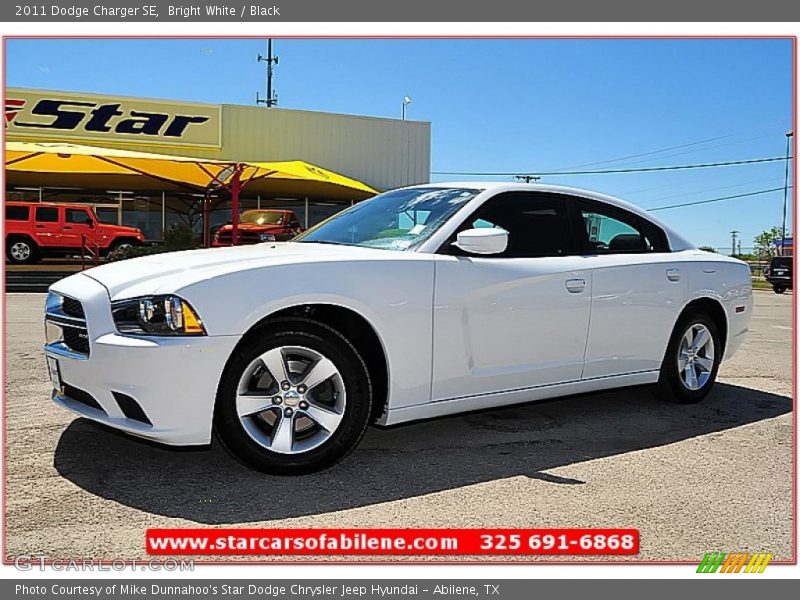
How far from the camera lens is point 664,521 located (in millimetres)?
3355

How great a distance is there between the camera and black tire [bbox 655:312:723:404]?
5.39m

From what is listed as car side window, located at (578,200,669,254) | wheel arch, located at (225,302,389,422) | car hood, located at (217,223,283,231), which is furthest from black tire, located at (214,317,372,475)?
car hood, located at (217,223,283,231)

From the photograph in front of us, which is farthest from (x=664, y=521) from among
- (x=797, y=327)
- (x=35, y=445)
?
(x=35, y=445)

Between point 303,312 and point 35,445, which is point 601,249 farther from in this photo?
point 35,445

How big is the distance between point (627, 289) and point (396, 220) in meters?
1.57

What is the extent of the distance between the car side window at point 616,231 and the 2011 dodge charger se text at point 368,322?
14 mm

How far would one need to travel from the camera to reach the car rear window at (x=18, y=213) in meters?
19.9

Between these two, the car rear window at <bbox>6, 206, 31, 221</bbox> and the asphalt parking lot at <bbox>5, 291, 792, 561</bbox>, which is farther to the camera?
the car rear window at <bbox>6, 206, 31, 221</bbox>

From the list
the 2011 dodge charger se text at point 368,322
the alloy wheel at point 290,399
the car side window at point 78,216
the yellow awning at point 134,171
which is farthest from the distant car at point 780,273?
the alloy wheel at point 290,399

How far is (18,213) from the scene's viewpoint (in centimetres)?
1995

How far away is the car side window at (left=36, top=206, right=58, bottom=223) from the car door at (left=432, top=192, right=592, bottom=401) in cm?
1855

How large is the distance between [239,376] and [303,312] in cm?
52

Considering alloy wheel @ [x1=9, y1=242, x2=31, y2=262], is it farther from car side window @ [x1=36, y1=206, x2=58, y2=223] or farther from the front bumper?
the front bumper

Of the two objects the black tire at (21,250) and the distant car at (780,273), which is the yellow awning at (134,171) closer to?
the black tire at (21,250)
